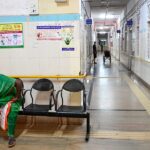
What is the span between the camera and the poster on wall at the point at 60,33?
15.5ft

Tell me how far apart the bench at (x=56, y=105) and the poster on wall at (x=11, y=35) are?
768 mm

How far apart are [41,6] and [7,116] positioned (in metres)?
1.92

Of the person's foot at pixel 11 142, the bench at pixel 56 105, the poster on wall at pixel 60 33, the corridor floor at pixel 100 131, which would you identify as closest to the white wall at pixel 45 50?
the poster on wall at pixel 60 33

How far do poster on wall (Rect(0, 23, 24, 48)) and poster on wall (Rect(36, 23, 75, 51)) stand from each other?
1.05 ft

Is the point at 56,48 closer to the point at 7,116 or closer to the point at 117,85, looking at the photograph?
the point at 7,116

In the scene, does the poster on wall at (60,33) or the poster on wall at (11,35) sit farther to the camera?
the poster on wall at (11,35)

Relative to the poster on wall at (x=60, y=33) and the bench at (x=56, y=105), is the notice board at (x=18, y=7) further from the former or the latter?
the bench at (x=56, y=105)

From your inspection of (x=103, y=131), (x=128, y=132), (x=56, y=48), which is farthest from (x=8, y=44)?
(x=128, y=132)

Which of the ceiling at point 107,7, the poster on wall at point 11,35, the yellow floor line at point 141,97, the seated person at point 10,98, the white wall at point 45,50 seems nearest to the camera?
the seated person at point 10,98

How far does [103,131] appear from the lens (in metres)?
4.54

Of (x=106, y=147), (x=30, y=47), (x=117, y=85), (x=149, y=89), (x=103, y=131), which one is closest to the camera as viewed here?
(x=106, y=147)

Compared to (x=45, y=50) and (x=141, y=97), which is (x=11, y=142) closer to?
(x=45, y=50)

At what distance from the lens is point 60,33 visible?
477 cm

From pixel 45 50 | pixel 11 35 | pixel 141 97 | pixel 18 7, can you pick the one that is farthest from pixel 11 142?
pixel 141 97
